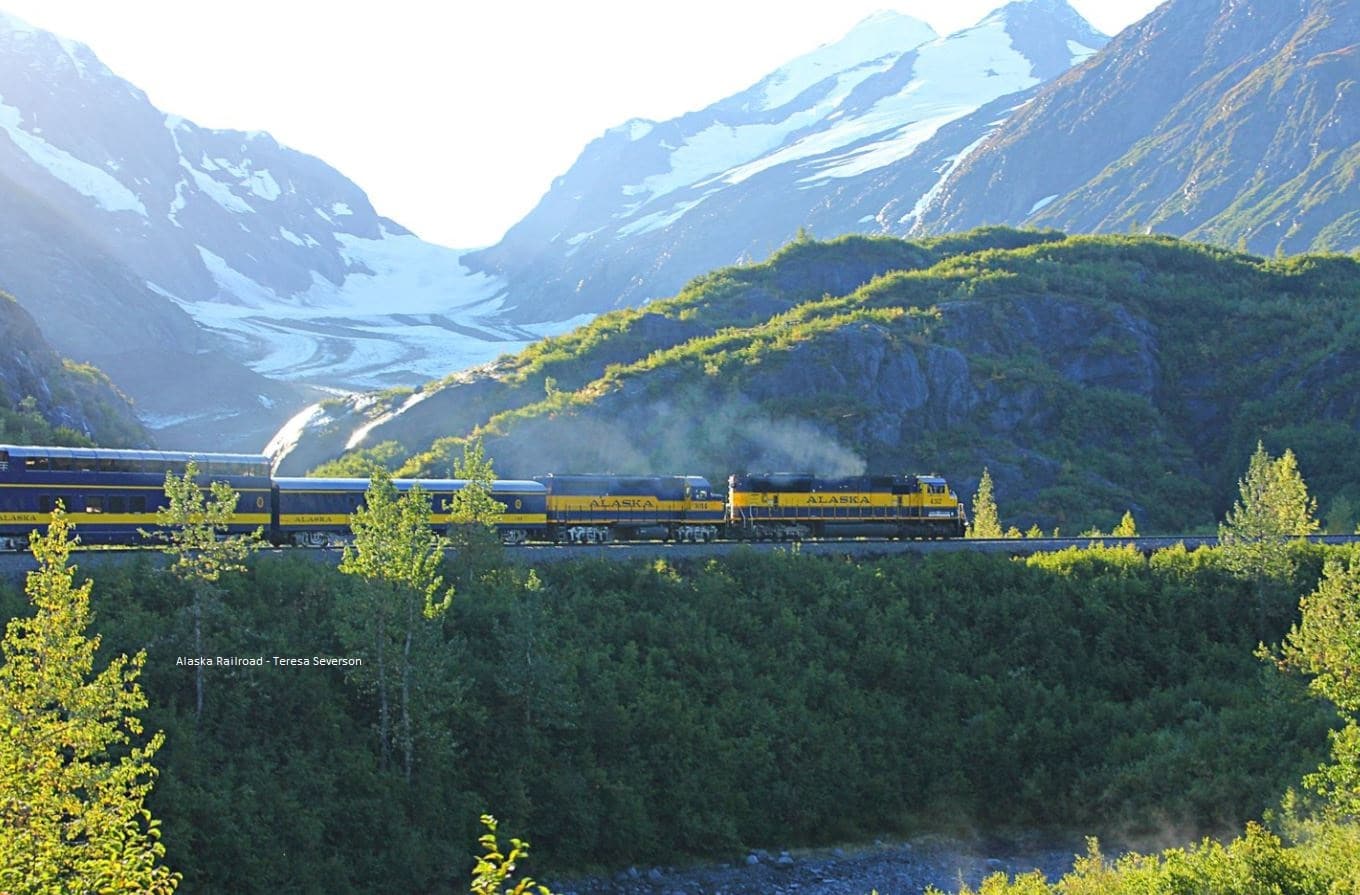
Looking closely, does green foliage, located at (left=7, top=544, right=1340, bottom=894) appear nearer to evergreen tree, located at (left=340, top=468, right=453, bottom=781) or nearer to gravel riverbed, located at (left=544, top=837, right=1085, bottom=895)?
evergreen tree, located at (left=340, top=468, right=453, bottom=781)

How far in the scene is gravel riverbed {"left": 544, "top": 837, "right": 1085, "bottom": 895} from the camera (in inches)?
1612

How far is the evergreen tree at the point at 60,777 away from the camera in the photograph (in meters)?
18.3

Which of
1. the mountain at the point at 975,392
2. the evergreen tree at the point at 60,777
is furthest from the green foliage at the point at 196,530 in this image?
the mountain at the point at 975,392

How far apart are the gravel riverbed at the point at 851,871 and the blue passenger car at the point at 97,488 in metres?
22.5

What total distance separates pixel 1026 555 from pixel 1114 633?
6.24 metres

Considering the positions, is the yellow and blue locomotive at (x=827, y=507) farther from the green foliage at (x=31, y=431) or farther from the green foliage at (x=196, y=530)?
the green foliage at (x=31, y=431)

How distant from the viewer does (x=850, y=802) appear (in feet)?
151

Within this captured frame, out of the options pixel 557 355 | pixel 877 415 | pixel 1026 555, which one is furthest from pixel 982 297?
pixel 1026 555

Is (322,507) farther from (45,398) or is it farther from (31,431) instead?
(45,398)

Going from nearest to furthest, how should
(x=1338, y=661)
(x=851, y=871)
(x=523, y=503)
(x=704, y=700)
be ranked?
(x=1338, y=661) < (x=851, y=871) < (x=704, y=700) < (x=523, y=503)

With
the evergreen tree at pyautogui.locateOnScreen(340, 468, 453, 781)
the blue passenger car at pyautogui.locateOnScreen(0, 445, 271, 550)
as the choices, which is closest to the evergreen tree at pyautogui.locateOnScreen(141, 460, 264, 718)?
the evergreen tree at pyautogui.locateOnScreen(340, 468, 453, 781)

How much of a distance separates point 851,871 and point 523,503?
2338 centimetres

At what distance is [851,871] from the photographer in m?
43.1

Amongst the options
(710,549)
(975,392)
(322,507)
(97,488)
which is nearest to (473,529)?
(322,507)
